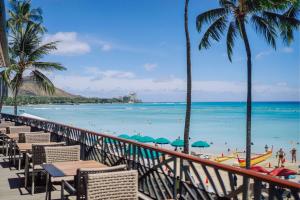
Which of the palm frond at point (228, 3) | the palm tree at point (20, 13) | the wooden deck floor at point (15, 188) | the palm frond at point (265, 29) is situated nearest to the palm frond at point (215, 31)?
the palm frond at point (228, 3)

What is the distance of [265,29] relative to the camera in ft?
59.0

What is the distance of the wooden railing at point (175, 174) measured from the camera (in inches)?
121

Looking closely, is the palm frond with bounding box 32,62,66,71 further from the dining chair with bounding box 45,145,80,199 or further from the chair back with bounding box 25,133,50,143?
the dining chair with bounding box 45,145,80,199

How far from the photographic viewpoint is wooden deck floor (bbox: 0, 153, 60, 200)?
5.96 m

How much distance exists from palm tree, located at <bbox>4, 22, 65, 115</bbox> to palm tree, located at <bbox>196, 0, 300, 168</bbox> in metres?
8.91

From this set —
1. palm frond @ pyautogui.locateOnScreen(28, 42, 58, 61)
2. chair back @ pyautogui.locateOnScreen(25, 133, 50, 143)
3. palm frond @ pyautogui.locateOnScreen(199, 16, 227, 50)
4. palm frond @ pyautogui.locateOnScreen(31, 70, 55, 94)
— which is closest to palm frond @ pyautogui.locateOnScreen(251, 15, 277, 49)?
palm frond @ pyautogui.locateOnScreen(199, 16, 227, 50)

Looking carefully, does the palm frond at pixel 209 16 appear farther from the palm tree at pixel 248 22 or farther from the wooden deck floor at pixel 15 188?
the wooden deck floor at pixel 15 188

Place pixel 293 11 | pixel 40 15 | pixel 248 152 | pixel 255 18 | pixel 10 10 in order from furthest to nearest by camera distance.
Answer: pixel 40 15 < pixel 10 10 < pixel 293 11 < pixel 255 18 < pixel 248 152

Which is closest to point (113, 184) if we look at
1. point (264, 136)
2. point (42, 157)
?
point (42, 157)

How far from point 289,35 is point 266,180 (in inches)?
726

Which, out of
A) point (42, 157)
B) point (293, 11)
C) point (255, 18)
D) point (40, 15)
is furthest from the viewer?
point (40, 15)

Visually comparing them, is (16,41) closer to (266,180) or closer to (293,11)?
(293,11)

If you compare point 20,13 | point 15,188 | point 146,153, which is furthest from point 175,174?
point 20,13

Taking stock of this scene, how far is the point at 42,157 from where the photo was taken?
6215mm
